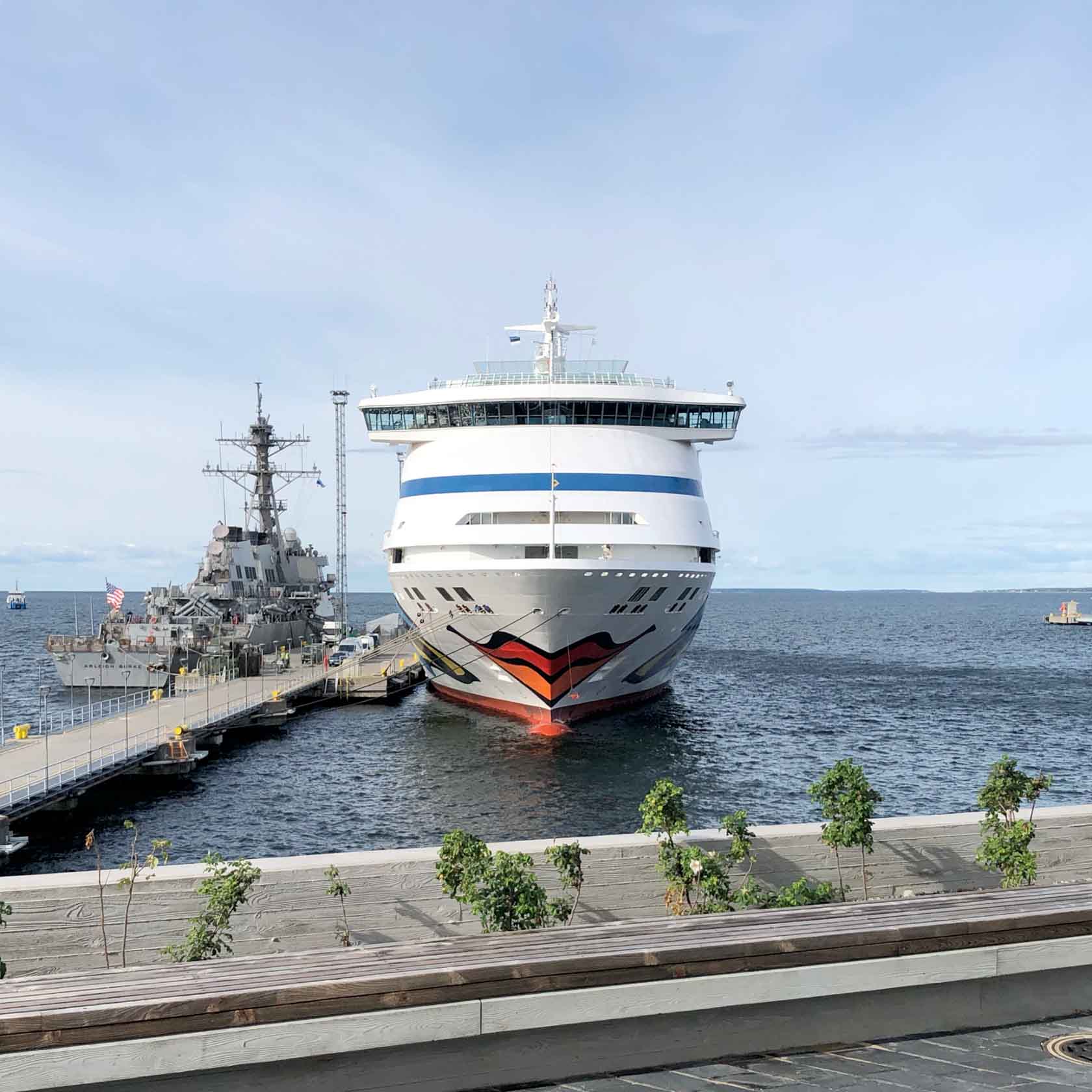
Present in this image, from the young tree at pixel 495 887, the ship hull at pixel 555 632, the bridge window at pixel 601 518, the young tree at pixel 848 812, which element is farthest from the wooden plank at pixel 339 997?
the bridge window at pixel 601 518

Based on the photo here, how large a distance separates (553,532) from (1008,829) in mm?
25962

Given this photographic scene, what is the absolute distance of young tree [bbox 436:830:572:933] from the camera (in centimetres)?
1091

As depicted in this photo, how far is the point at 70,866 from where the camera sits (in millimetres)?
25828

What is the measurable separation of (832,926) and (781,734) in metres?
38.0

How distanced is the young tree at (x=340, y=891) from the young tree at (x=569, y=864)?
A: 2.21 meters

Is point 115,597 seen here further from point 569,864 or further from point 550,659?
point 569,864

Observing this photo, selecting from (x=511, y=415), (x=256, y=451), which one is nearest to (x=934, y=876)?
(x=511, y=415)

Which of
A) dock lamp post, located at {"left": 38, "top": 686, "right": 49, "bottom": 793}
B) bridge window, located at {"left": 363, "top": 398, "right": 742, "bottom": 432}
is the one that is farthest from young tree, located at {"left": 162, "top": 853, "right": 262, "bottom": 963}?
bridge window, located at {"left": 363, "top": 398, "right": 742, "bottom": 432}

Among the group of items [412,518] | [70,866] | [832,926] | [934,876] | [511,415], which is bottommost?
[70,866]

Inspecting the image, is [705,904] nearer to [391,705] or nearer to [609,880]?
[609,880]

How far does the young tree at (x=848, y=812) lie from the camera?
40.5ft

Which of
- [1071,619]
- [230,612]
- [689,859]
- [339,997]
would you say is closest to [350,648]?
[230,612]

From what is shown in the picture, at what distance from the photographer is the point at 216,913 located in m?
10.6

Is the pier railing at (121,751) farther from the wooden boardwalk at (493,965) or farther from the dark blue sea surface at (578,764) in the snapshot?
→ the wooden boardwalk at (493,965)
